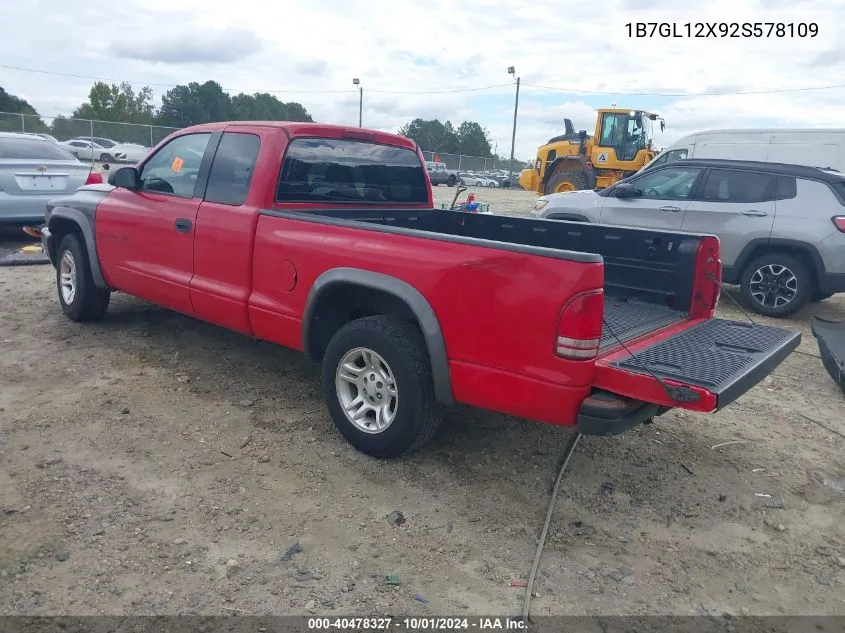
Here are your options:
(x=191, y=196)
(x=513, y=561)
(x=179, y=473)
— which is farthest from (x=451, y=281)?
(x=191, y=196)

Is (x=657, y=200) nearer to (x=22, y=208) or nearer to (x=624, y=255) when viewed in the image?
(x=624, y=255)

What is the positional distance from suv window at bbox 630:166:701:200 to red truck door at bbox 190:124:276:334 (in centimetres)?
573

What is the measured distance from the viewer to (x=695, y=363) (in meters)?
3.22

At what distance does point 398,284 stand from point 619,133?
57.9 feet

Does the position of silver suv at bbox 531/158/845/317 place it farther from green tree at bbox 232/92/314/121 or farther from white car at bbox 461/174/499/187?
green tree at bbox 232/92/314/121

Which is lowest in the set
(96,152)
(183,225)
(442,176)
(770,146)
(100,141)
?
(442,176)

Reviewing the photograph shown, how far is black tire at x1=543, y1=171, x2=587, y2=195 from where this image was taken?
1934cm

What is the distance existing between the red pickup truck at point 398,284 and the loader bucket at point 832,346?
5.81 feet

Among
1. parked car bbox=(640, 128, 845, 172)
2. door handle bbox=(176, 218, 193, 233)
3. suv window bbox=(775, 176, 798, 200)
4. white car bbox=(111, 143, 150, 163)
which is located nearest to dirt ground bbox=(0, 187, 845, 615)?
door handle bbox=(176, 218, 193, 233)

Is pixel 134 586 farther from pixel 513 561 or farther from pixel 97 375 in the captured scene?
pixel 97 375

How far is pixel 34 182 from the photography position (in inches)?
346

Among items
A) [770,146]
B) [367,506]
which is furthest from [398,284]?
[770,146]

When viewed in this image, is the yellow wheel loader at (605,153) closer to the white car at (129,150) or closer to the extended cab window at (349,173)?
the extended cab window at (349,173)

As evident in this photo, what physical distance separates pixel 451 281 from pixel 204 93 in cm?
6622
